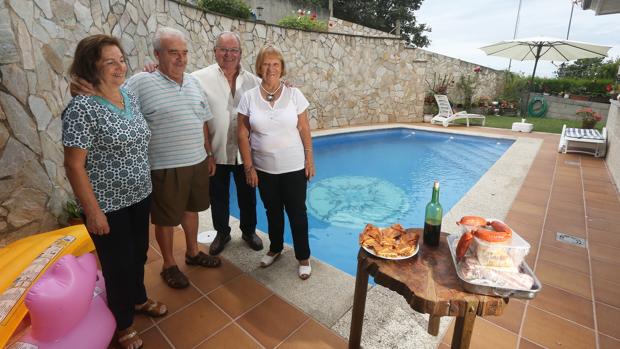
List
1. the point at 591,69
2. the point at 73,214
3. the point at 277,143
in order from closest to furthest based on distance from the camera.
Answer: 1. the point at 277,143
2. the point at 73,214
3. the point at 591,69

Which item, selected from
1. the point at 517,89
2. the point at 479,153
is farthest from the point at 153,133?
the point at 517,89

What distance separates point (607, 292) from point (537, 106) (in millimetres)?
11652

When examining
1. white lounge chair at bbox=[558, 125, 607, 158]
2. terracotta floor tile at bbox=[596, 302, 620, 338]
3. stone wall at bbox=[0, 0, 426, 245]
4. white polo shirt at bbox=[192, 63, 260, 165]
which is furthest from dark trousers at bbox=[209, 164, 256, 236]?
white lounge chair at bbox=[558, 125, 607, 158]

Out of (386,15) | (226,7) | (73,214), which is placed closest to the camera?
(73,214)

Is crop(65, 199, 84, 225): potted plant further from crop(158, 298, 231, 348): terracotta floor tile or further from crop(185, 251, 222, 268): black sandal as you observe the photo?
crop(158, 298, 231, 348): terracotta floor tile

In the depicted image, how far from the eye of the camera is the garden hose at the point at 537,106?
11.1 m

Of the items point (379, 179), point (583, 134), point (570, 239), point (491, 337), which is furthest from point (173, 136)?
point (583, 134)

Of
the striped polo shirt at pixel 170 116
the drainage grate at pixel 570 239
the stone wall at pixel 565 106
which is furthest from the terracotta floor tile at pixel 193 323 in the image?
the stone wall at pixel 565 106

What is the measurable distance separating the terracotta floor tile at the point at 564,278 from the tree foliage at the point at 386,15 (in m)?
15.8

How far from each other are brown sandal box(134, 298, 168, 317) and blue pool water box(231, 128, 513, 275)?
168 cm

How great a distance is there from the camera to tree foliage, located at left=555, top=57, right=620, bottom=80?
11.0 metres

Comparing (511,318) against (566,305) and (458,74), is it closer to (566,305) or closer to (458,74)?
(566,305)

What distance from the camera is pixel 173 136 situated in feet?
5.83

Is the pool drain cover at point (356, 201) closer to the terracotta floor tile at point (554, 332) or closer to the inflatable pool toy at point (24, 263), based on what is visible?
the terracotta floor tile at point (554, 332)
